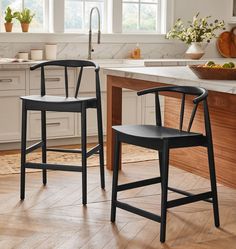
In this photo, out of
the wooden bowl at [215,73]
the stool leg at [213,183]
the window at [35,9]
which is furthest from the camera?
the window at [35,9]

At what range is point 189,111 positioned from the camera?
4.66 m

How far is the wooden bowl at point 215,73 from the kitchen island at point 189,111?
0.18 feet

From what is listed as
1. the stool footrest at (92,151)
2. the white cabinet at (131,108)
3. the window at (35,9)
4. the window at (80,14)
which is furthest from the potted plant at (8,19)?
the stool footrest at (92,151)

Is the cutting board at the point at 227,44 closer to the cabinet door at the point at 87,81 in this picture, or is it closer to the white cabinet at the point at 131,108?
the white cabinet at the point at 131,108

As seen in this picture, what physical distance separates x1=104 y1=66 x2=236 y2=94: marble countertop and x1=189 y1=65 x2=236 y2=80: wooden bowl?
0.05 metres

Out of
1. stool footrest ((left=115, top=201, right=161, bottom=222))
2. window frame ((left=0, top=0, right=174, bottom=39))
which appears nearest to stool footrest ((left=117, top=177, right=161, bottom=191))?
stool footrest ((left=115, top=201, right=161, bottom=222))

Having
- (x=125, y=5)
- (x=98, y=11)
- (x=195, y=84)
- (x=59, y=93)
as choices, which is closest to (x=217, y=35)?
(x=125, y=5)

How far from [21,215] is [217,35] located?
177 inches

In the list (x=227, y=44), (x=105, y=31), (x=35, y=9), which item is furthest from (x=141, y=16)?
(x=35, y=9)

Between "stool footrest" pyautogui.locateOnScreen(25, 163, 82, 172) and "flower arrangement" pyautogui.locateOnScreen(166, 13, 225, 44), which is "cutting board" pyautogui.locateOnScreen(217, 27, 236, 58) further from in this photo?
"stool footrest" pyautogui.locateOnScreen(25, 163, 82, 172)

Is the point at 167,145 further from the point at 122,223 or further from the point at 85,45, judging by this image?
the point at 85,45

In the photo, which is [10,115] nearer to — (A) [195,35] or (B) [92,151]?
(B) [92,151]

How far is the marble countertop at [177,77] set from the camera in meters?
3.44

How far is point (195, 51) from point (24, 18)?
6.46ft
